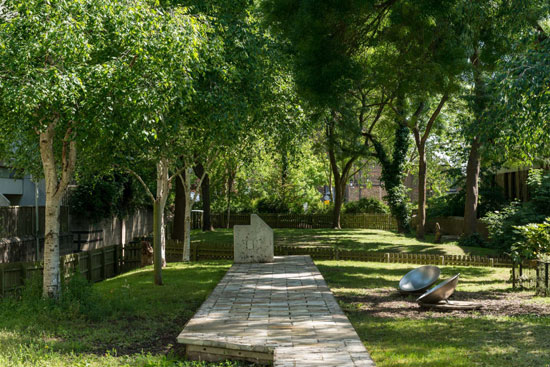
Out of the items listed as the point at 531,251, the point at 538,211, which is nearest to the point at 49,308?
the point at 531,251

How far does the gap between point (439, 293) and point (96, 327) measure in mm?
6496

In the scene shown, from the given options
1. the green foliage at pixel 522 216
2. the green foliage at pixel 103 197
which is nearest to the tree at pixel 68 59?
the green foliage at pixel 103 197

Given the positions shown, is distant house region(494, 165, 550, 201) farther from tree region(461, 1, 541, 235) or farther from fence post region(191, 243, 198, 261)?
fence post region(191, 243, 198, 261)

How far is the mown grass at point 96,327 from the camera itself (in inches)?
288

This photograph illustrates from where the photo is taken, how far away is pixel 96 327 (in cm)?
950

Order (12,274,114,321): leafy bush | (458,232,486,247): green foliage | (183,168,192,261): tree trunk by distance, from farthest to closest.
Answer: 1. (458,232,486,247): green foliage
2. (183,168,192,261): tree trunk
3. (12,274,114,321): leafy bush

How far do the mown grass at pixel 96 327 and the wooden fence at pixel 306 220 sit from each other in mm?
29604

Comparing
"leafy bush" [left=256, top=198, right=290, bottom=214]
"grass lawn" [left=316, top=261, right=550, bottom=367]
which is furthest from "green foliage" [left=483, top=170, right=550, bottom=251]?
"leafy bush" [left=256, top=198, right=290, bottom=214]

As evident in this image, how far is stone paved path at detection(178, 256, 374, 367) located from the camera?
6.68 m

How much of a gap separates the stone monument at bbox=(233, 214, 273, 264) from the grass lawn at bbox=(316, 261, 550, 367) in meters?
2.41

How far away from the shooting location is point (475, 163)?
28016mm

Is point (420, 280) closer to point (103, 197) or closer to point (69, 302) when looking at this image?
point (69, 302)

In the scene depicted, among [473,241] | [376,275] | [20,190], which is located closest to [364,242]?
[473,241]

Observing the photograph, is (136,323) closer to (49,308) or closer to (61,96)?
(49,308)
